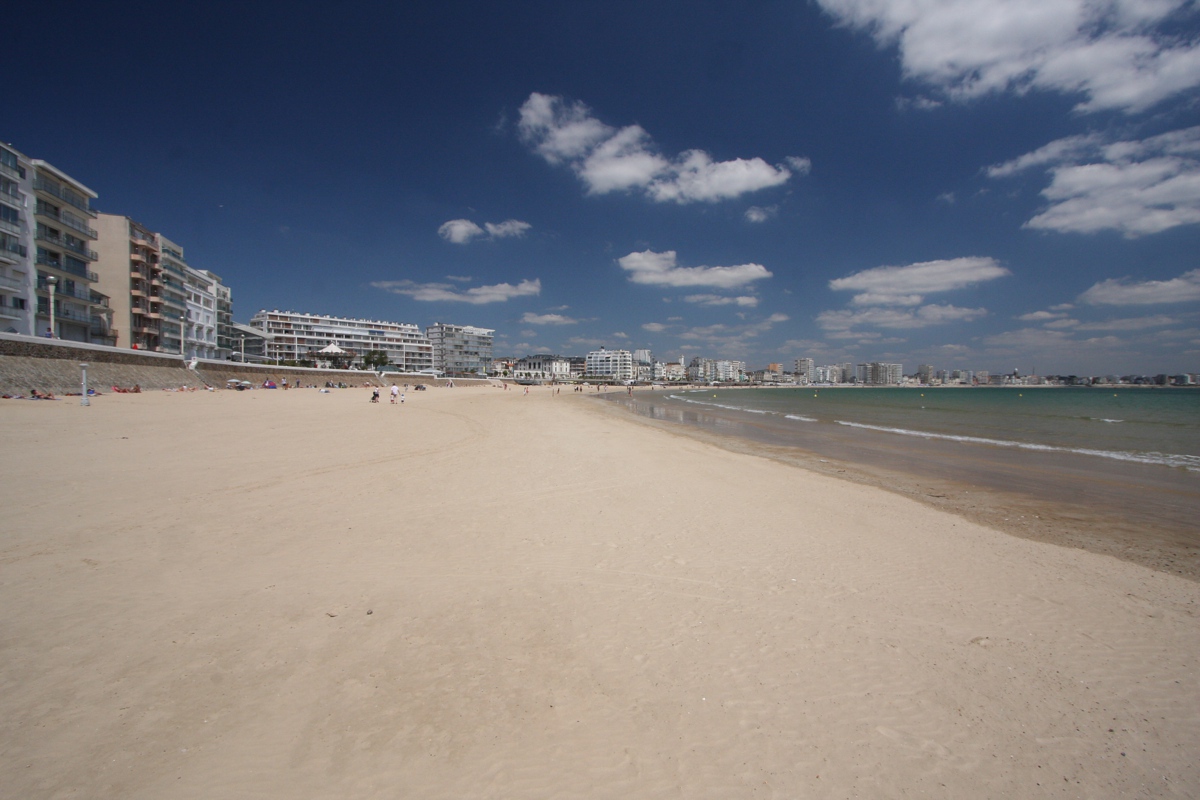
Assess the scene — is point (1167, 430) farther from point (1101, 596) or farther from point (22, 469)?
point (22, 469)

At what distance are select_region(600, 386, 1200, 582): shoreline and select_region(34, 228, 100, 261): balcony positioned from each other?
170 ft

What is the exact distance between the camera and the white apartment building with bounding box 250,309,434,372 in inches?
4532

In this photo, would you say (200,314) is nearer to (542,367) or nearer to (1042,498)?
(1042,498)

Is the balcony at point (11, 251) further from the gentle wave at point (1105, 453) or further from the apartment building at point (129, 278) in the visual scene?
the gentle wave at point (1105, 453)

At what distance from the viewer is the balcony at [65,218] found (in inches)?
1395

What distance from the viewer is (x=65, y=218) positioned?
124 feet

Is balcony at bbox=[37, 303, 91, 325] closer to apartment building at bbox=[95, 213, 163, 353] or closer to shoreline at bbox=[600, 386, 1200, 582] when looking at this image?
apartment building at bbox=[95, 213, 163, 353]

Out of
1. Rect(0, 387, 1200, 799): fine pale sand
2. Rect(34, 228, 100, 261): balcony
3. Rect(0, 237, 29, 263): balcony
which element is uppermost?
Rect(34, 228, 100, 261): balcony

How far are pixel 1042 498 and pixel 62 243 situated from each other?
61035 mm

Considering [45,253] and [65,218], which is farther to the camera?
[65,218]

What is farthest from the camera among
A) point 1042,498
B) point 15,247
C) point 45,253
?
point 45,253

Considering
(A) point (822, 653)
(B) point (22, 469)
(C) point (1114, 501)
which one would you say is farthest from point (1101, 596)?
(B) point (22, 469)

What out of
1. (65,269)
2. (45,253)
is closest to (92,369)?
(45,253)

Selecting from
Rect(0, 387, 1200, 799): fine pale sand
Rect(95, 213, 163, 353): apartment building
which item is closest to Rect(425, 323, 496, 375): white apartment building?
Rect(95, 213, 163, 353): apartment building
